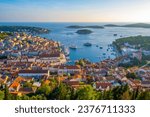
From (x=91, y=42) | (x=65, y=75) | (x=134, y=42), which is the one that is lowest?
(x=91, y=42)

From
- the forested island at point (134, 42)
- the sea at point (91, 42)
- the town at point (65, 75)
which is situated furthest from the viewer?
the forested island at point (134, 42)

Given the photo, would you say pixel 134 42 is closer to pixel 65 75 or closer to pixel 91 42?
pixel 91 42

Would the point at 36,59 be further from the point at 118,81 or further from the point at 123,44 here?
the point at 123,44

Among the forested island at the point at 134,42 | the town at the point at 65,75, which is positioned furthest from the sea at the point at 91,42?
the town at the point at 65,75

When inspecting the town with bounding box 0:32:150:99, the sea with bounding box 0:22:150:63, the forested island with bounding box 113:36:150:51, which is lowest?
the sea with bounding box 0:22:150:63

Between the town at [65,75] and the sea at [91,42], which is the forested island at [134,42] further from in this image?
the town at [65,75]

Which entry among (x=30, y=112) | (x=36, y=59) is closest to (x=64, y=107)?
(x=30, y=112)

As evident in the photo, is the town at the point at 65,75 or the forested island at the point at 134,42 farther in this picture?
the forested island at the point at 134,42

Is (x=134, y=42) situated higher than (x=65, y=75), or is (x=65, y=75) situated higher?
(x=65, y=75)

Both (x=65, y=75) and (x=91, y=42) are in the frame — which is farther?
(x=91, y=42)

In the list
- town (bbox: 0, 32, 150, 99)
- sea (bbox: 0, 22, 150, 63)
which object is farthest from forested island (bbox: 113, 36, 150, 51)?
town (bbox: 0, 32, 150, 99)

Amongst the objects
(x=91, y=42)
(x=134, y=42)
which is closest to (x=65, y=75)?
(x=134, y=42)

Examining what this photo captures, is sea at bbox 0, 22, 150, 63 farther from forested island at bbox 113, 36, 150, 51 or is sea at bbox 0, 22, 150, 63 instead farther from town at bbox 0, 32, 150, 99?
town at bbox 0, 32, 150, 99
